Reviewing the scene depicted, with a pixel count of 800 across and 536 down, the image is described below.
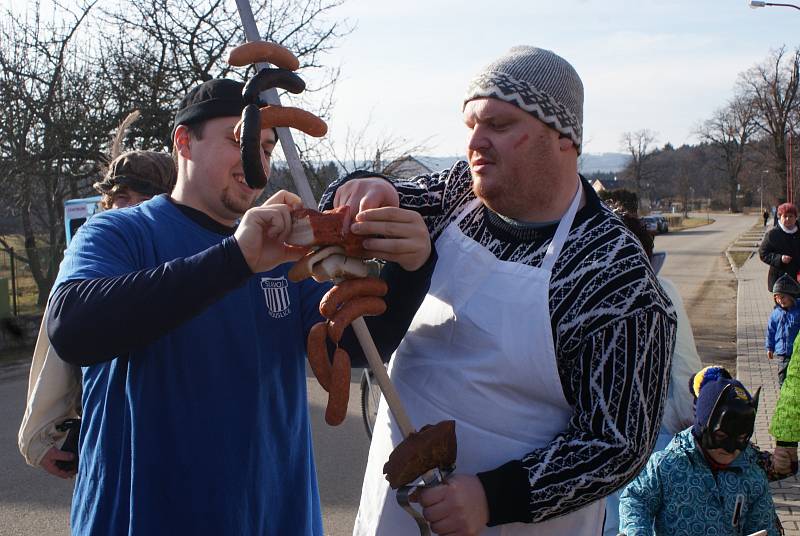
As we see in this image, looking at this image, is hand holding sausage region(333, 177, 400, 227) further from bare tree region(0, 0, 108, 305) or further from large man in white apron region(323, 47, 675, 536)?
bare tree region(0, 0, 108, 305)

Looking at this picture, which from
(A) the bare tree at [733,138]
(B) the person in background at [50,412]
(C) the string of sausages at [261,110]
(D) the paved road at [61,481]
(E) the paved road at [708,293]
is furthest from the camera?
(A) the bare tree at [733,138]

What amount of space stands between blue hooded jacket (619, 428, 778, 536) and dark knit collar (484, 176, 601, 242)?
1686 mm

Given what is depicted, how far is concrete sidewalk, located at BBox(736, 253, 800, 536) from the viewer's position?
5.04 m

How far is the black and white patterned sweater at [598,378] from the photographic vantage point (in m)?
1.68

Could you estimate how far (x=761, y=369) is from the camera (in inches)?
368

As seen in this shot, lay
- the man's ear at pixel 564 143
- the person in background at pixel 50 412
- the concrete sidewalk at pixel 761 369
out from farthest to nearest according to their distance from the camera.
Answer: the concrete sidewalk at pixel 761 369, the person in background at pixel 50 412, the man's ear at pixel 564 143

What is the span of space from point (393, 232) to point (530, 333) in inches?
15.1

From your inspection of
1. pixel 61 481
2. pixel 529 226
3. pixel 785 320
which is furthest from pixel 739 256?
pixel 529 226

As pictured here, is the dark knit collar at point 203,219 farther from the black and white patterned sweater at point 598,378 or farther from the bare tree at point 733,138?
the bare tree at point 733,138

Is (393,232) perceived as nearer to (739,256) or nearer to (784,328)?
(784,328)

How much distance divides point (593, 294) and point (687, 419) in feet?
7.24

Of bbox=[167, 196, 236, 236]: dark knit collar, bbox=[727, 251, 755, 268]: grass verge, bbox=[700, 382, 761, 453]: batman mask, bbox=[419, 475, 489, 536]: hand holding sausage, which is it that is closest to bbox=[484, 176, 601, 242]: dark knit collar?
bbox=[419, 475, 489, 536]: hand holding sausage

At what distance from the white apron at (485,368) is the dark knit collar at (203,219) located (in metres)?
0.63

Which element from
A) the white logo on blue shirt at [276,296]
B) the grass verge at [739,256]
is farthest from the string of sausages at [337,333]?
the grass verge at [739,256]
